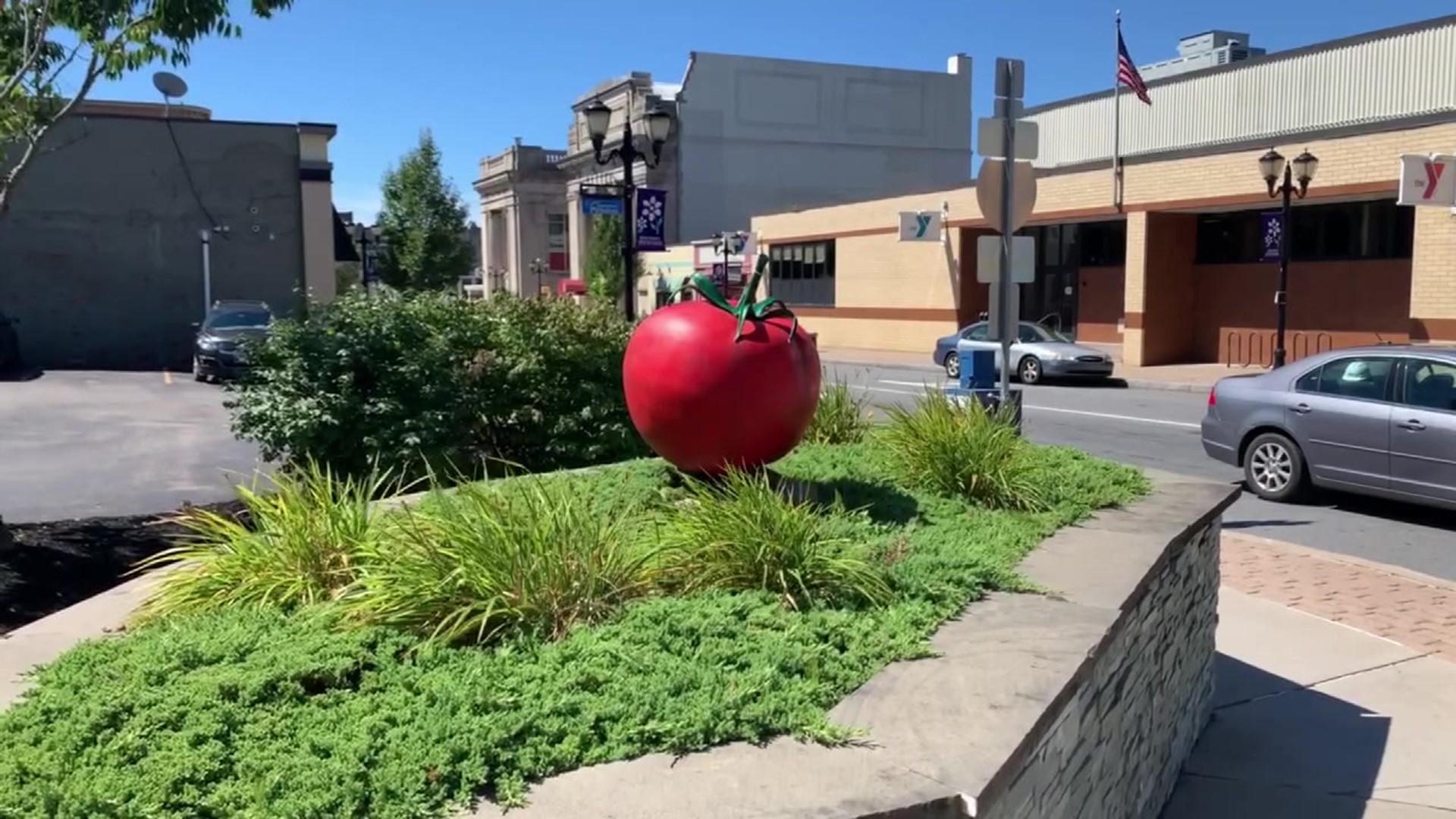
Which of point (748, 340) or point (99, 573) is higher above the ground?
point (748, 340)

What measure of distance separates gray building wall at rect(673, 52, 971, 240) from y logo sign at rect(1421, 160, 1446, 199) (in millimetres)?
40280

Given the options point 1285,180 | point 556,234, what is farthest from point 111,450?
point 556,234

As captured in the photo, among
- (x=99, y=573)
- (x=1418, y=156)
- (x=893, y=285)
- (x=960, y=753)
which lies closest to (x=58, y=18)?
(x=99, y=573)

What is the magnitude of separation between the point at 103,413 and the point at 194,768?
18.4 meters

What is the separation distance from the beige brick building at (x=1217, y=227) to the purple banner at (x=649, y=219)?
14142mm

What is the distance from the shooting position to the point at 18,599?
6828 mm

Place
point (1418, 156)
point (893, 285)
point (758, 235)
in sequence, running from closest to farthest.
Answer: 1. point (1418, 156)
2. point (893, 285)
3. point (758, 235)

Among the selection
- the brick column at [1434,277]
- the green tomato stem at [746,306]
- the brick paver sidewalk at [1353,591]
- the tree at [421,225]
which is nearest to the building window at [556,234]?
the tree at [421,225]

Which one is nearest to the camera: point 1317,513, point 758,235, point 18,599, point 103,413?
point 18,599

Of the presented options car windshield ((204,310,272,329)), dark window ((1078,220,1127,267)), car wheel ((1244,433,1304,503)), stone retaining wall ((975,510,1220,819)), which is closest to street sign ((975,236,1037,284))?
car wheel ((1244,433,1304,503))

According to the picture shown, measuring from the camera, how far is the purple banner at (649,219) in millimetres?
20203

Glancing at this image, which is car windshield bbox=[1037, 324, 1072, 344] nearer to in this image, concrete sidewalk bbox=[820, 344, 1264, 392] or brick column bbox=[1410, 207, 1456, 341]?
concrete sidewalk bbox=[820, 344, 1264, 392]

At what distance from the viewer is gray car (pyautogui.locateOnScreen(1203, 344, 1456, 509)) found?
9.71 m

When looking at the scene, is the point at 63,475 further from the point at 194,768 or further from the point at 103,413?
the point at 194,768
